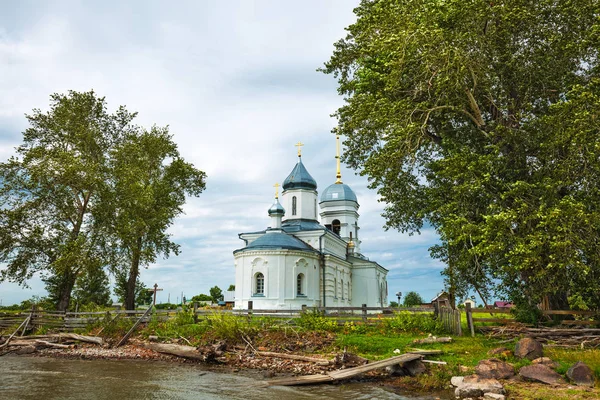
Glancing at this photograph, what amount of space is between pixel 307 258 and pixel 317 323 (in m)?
15.0

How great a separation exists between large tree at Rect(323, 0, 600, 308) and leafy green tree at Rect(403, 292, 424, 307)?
42.8 metres

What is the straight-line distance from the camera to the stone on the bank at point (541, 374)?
9828 mm

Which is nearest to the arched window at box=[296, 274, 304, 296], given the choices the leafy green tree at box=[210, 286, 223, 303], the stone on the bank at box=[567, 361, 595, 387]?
the stone on the bank at box=[567, 361, 595, 387]

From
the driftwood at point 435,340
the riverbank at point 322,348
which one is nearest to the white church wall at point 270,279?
the riverbank at point 322,348

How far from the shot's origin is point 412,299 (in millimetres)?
59594

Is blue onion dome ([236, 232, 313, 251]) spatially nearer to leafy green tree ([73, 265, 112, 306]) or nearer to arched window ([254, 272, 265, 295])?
arched window ([254, 272, 265, 295])

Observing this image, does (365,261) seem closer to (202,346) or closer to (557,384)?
(202,346)

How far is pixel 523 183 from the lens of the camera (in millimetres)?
13773

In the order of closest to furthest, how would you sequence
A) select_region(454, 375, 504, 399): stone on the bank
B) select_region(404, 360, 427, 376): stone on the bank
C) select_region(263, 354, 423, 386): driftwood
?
select_region(454, 375, 504, 399): stone on the bank, select_region(263, 354, 423, 386): driftwood, select_region(404, 360, 427, 376): stone on the bank

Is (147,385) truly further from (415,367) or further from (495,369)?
(495,369)

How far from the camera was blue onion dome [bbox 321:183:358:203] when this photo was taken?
1865 inches

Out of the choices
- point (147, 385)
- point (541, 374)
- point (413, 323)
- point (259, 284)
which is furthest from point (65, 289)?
point (541, 374)

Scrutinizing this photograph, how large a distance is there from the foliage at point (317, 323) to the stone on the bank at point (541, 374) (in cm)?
798

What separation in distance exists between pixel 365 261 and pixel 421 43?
1198 inches
